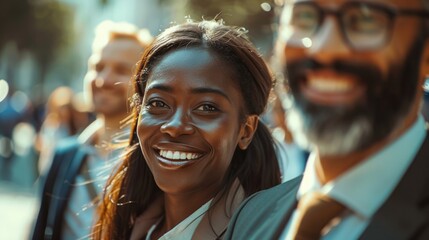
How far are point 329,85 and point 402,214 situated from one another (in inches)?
13.8

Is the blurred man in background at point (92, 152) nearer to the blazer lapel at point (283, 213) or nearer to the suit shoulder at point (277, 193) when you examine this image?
the suit shoulder at point (277, 193)

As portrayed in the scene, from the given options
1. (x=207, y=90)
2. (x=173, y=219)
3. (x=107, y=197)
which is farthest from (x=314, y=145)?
(x=107, y=197)

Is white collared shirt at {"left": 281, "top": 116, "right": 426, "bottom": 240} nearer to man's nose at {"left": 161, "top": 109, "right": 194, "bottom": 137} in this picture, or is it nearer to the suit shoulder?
the suit shoulder

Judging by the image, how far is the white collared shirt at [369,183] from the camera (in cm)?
187

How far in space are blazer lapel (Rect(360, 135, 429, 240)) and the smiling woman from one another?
124cm

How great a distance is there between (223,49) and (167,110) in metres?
0.31

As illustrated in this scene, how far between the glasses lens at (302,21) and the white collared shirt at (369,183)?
0.92ft

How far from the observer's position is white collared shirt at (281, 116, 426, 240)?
6.14ft

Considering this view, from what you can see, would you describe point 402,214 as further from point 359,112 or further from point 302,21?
point 302,21

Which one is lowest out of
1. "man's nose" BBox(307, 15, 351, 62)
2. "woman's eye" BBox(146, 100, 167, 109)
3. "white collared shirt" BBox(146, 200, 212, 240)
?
"white collared shirt" BBox(146, 200, 212, 240)

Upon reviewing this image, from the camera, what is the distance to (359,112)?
5.83 ft

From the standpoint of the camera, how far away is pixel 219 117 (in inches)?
124

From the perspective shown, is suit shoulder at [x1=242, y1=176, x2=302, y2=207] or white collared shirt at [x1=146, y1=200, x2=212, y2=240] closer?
suit shoulder at [x1=242, y1=176, x2=302, y2=207]

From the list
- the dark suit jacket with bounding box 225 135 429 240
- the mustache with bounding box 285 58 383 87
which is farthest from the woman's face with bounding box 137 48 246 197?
the mustache with bounding box 285 58 383 87
